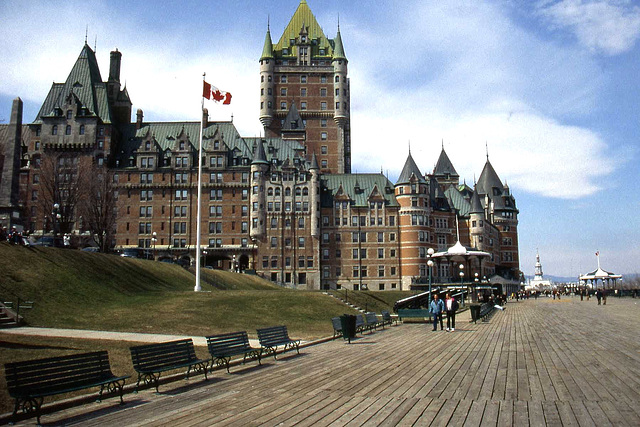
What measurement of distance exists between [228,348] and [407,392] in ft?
21.3

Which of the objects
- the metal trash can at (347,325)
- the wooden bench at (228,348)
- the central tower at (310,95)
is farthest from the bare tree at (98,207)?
the wooden bench at (228,348)

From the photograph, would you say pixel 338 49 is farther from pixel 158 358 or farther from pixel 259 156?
pixel 158 358

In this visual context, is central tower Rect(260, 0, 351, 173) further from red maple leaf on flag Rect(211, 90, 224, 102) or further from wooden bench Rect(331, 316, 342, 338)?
wooden bench Rect(331, 316, 342, 338)

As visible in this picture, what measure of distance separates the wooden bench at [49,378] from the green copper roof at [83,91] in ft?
290

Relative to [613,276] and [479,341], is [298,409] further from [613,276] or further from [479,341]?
[613,276]

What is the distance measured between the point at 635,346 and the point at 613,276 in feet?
280

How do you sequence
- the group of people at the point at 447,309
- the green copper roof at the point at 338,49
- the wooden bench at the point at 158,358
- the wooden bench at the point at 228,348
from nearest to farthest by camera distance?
the wooden bench at the point at 158,358 < the wooden bench at the point at 228,348 < the group of people at the point at 447,309 < the green copper roof at the point at 338,49

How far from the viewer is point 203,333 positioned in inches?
1060

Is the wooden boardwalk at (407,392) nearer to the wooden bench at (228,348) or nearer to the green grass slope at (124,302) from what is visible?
the wooden bench at (228,348)

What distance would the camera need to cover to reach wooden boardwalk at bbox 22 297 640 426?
34.8ft

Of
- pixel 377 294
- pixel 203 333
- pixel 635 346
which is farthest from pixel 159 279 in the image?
pixel 635 346

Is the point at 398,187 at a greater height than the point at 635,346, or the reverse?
the point at 398,187

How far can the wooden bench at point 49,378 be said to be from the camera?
10.7 m

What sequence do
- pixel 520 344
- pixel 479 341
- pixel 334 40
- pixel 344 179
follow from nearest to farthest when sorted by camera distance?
pixel 520 344, pixel 479 341, pixel 344 179, pixel 334 40
